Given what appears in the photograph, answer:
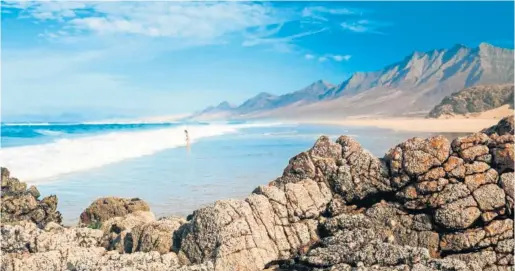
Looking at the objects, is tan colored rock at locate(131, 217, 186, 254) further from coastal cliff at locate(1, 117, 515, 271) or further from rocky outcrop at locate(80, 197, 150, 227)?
rocky outcrop at locate(80, 197, 150, 227)

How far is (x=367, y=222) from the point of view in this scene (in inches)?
416

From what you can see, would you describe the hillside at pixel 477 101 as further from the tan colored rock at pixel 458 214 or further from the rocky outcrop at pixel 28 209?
the tan colored rock at pixel 458 214

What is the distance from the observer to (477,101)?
102312 millimetres

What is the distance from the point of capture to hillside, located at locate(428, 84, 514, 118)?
99.7 m

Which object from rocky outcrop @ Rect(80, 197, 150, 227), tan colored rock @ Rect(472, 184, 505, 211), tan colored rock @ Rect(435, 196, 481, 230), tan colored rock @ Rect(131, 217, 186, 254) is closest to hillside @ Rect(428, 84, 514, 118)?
rocky outcrop @ Rect(80, 197, 150, 227)

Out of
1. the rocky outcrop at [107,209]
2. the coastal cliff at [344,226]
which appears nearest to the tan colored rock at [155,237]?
the coastal cliff at [344,226]

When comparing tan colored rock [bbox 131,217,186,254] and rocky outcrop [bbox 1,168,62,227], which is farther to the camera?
rocky outcrop [bbox 1,168,62,227]

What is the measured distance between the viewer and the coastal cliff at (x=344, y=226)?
9.91 metres

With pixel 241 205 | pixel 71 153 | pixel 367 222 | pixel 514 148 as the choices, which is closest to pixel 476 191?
pixel 514 148

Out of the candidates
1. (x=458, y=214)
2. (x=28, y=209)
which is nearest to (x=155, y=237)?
(x=458, y=214)

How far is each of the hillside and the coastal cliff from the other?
9243 centimetres

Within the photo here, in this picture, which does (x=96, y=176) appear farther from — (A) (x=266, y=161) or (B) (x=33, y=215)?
(B) (x=33, y=215)

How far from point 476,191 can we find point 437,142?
1.37 metres

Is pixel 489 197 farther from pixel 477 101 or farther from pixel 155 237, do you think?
pixel 477 101
